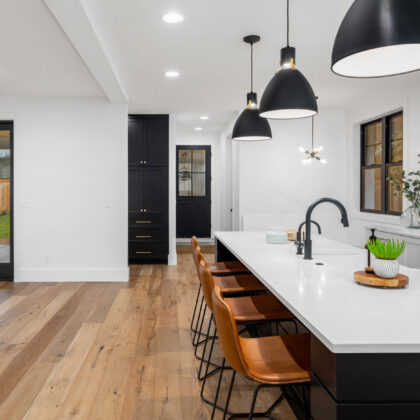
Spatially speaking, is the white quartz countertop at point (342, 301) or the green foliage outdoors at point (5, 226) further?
the green foliage outdoors at point (5, 226)

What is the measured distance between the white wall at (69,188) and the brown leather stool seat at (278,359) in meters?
4.04

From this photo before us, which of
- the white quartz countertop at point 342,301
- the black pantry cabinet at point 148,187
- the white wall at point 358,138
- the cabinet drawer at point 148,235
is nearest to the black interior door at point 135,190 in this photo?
→ the black pantry cabinet at point 148,187

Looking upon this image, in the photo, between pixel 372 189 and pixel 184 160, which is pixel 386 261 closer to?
pixel 372 189

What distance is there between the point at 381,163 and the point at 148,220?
12.0 feet

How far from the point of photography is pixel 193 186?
9.47 m

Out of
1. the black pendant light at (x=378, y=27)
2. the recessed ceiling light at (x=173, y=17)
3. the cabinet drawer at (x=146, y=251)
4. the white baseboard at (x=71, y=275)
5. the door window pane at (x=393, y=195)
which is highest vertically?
the recessed ceiling light at (x=173, y=17)

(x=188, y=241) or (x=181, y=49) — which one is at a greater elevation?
(x=181, y=49)

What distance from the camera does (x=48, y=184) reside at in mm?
5543

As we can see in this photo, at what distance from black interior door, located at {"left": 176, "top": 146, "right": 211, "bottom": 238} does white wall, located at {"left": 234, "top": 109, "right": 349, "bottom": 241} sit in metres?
3.18

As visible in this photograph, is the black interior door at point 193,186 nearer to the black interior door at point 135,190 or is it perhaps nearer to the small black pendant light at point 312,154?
the black interior door at point 135,190

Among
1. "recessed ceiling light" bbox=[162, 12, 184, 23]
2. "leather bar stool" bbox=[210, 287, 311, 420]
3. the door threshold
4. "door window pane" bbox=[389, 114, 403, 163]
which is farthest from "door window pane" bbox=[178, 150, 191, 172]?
"leather bar stool" bbox=[210, 287, 311, 420]

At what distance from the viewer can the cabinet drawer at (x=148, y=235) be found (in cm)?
680

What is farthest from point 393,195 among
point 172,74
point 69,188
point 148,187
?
point 69,188

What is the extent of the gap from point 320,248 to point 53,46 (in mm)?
2838
